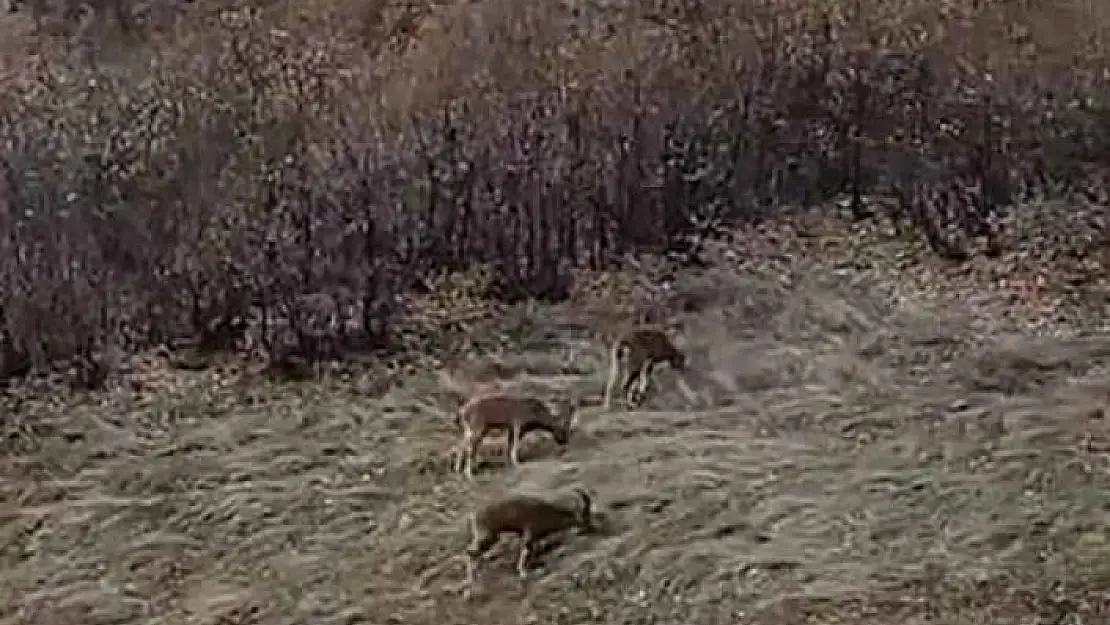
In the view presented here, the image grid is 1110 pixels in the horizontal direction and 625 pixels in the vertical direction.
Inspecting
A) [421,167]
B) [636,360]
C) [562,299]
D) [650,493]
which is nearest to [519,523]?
[650,493]

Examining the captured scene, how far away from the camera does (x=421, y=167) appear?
8.37 meters

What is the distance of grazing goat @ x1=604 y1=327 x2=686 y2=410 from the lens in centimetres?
679

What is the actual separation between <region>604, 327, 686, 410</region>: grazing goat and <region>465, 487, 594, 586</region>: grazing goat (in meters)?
1.15

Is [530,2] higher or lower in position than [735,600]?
higher

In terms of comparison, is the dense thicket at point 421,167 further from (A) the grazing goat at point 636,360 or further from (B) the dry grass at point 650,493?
(A) the grazing goat at point 636,360

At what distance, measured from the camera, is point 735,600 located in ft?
17.5

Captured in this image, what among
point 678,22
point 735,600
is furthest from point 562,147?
point 735,600

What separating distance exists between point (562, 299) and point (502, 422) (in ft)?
5.54

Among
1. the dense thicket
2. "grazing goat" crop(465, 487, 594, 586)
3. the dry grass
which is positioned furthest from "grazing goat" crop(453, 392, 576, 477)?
the dense thicket

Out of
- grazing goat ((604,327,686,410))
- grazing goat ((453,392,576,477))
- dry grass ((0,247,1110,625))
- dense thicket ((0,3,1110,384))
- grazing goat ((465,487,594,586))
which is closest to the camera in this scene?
dry grass ((0,247,1110,625))

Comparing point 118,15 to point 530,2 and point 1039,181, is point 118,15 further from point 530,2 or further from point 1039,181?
point 1039,181

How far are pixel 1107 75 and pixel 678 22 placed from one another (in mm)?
2027

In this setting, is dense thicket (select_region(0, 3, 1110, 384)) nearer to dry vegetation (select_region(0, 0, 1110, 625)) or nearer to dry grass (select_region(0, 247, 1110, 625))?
dry vegetation (select_region(0, 0, 1110, 625))

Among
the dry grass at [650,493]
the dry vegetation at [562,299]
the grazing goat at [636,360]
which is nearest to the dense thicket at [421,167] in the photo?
the dry vegetation at [562,299]
